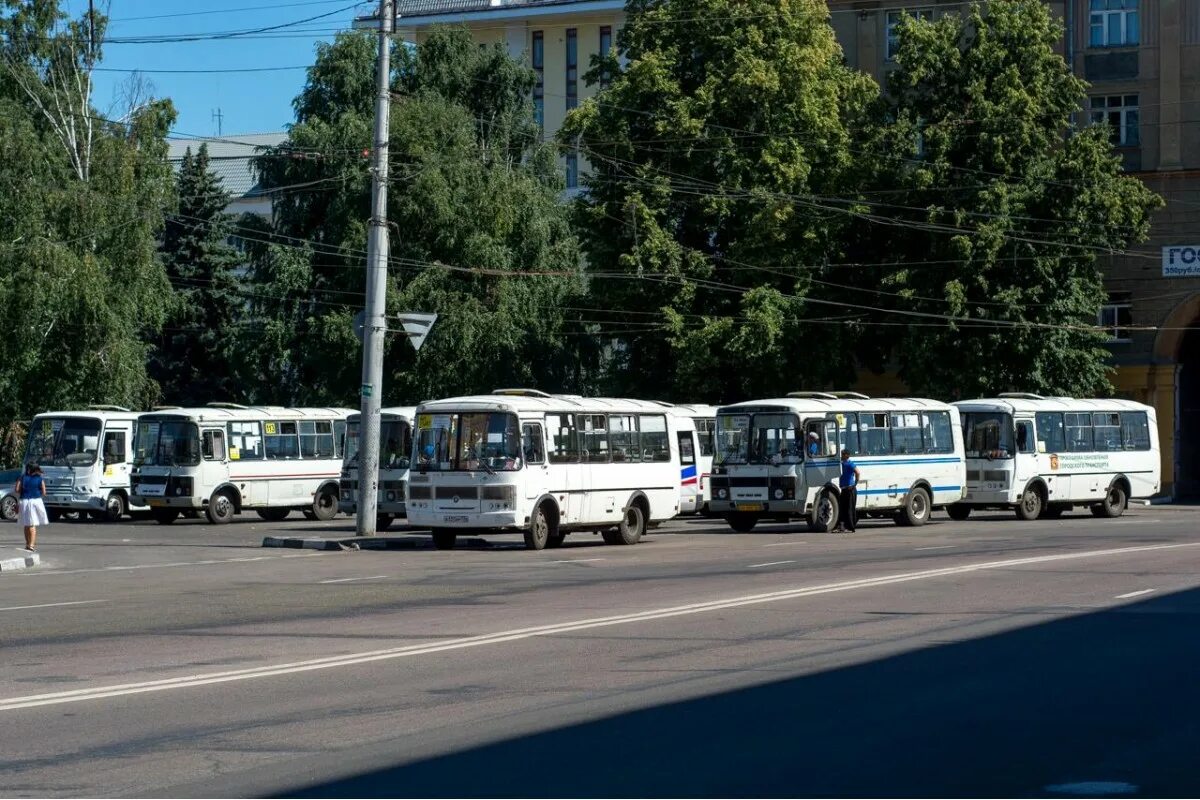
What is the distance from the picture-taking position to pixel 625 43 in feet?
178

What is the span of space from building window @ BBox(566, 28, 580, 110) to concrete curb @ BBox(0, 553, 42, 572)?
5344 cm

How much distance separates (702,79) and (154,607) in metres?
37.6

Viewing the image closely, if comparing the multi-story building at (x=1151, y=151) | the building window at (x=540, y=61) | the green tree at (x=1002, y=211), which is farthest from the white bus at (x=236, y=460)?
the building window at (x=540, y=61)

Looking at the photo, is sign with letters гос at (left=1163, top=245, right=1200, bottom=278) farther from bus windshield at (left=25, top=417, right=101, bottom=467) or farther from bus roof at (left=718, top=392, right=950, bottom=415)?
bus windshield at (left=25, top=417, right=101, bottom=467)

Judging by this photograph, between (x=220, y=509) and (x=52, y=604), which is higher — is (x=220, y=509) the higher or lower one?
the higher one

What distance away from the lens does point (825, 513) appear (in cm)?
3678

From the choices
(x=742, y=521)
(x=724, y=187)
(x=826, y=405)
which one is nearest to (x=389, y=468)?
(x=742, y=521)

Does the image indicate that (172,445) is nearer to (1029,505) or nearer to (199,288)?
(1029,505)

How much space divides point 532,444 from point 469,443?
108 centimetres

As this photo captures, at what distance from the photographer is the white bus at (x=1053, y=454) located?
41.6 meters

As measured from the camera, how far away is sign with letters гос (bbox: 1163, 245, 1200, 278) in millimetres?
55688

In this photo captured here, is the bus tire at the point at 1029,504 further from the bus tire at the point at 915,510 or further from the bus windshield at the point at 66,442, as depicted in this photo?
the bus windshield at the point at 66,442

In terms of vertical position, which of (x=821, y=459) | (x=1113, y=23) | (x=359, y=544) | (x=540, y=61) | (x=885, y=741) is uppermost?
(x=540, y=61)

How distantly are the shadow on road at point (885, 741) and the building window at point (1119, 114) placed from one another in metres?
47.4
